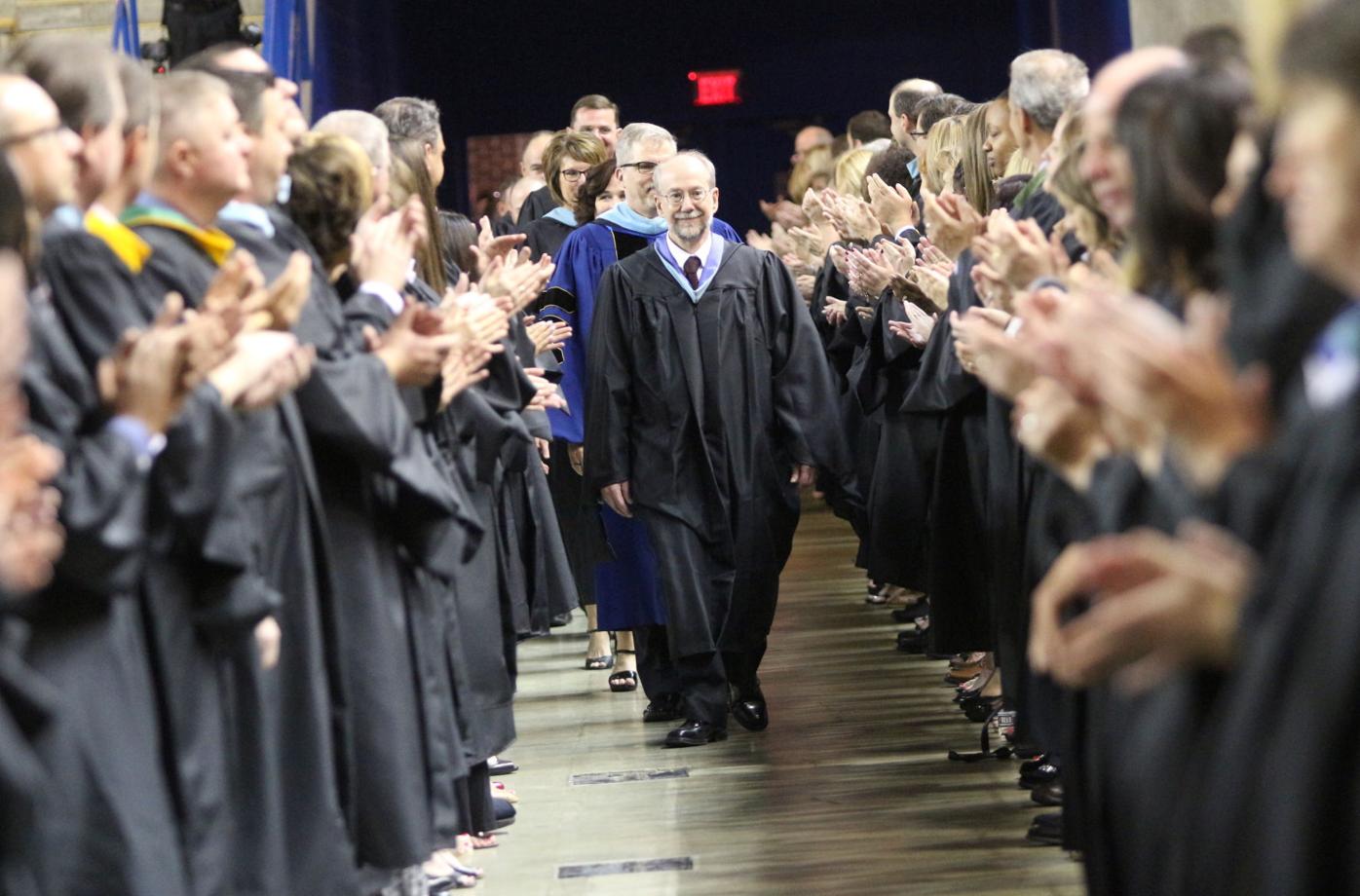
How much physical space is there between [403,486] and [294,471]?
40 centimetres

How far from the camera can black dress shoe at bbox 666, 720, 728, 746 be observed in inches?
264

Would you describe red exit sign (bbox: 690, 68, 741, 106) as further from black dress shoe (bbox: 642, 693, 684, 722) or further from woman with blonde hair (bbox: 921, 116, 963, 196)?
black dress shoe (bbox: 642, 693, 684, 722)

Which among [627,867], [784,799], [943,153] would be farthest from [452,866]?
[943,153]

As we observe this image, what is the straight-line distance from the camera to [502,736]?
5477 millimetres

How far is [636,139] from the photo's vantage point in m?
7.64

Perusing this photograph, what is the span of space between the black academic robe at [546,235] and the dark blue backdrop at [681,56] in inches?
291

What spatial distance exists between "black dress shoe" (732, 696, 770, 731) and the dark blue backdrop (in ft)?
31.3

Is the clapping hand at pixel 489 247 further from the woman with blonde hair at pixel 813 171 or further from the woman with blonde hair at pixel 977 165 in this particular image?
the woman with blonde hair at pixel 813 171

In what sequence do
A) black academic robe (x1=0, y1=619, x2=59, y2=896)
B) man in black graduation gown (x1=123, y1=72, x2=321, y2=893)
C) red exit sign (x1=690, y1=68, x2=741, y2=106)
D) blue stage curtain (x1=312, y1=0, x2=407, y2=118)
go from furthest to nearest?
red exit sign (x1=690, y1=68, x2=741, y2=106)
blue stage curtain (x1=312, y1=0, x2=407, y2=118)
man in black graduation gown (x1=123, y1=72, x2=321, y2=893)
black academic robe (x1=0, y1=619, x2=59, y2=896)

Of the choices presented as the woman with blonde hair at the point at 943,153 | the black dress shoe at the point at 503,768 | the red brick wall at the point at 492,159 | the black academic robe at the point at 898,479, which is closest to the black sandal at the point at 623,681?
the black academic robe at the point at 898,479

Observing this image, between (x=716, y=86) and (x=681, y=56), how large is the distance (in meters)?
0.36

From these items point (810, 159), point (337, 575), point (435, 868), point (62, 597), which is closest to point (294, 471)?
point (337, 575)

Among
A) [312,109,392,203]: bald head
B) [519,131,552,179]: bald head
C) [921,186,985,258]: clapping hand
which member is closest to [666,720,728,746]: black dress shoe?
[921,186,985,258]: clapping hand

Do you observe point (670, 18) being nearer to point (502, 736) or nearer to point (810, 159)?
point (810, 159)
